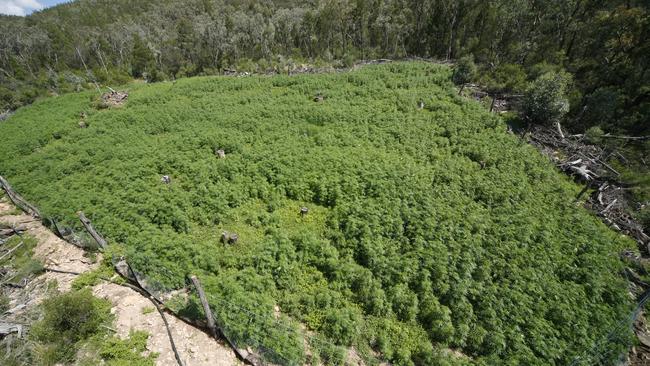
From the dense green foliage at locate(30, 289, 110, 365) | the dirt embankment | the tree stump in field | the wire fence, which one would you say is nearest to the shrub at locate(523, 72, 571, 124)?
the wire fence

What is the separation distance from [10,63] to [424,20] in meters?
87.1

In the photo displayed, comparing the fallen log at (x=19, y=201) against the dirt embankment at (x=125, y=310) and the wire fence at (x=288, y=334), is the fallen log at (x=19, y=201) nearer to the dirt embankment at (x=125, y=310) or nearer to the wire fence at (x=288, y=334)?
the dirt embankment at (x=125, y=310)

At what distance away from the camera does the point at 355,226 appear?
1111 centimetres

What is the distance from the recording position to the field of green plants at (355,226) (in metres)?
8.25

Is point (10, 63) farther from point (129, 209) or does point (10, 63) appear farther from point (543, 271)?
point (543, 271)

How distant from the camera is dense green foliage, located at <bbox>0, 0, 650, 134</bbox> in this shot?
2153cm

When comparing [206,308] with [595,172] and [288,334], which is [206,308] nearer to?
[288,334]

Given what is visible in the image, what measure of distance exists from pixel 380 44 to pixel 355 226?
171 feet

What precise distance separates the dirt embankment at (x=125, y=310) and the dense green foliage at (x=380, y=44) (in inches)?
1064

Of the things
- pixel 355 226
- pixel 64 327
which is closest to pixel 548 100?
pixel 355 226

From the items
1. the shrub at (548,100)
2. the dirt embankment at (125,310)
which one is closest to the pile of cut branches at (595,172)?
the shrub at (548,100)

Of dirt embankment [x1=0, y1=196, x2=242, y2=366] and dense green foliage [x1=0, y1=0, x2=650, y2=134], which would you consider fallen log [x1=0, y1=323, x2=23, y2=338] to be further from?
dense green foliage [x1=0, y1=0, x2=650, y2=134]

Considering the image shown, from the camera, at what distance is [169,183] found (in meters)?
13.8

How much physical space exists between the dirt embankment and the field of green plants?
0.73 metres
